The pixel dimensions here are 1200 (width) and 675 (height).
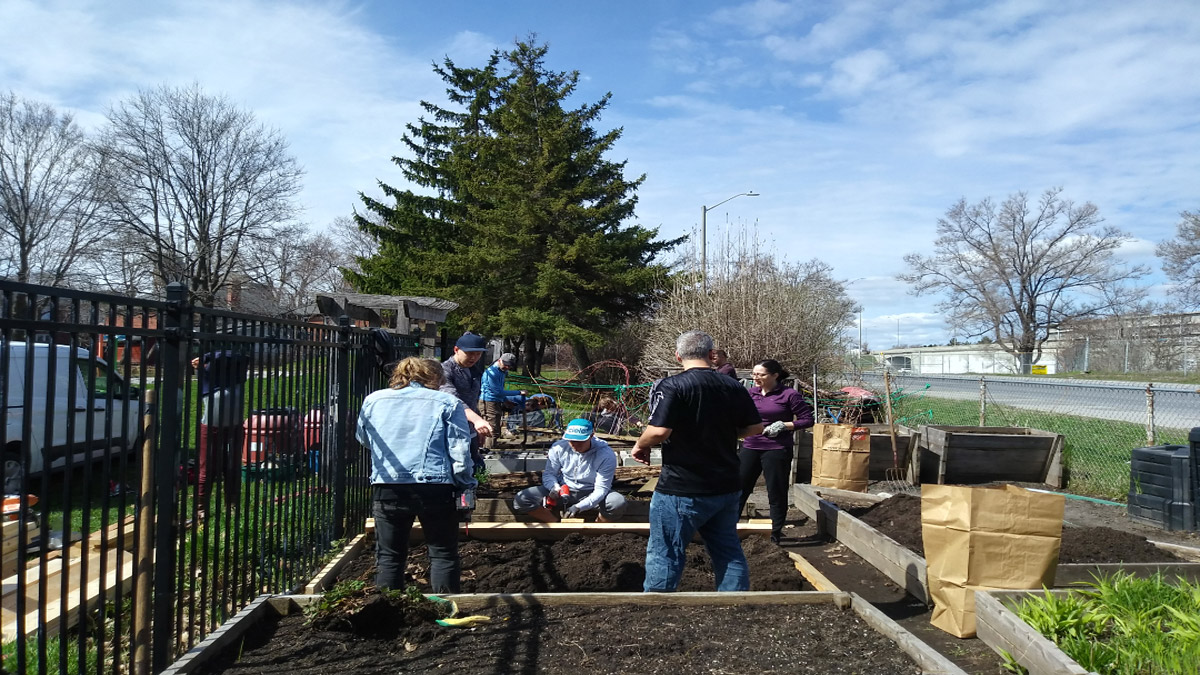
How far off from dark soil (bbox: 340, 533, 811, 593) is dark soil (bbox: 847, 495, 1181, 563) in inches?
45.7

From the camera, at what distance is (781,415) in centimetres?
680

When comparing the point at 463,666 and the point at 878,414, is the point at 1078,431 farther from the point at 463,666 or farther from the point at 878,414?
the point at 463,666

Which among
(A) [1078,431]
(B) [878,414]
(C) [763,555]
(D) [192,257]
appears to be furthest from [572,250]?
(C) [763,555]

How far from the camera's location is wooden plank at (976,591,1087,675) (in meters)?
3.35

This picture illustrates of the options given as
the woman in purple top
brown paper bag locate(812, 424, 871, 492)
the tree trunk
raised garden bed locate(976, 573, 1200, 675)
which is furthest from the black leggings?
the tree trunk

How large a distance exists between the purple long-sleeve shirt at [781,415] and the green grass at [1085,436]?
4119mm

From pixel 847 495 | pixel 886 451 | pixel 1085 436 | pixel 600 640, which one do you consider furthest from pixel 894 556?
pixel 1085 436

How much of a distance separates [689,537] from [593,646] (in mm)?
1008

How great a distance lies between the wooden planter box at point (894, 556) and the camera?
194 inches

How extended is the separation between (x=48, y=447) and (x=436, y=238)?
29357 mm

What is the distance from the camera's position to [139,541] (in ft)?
10.6

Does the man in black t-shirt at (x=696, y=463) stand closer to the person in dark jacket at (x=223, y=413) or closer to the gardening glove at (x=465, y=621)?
the gardening glove at (x=465, y=621)

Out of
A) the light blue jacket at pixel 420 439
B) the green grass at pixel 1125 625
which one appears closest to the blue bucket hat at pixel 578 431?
the light blue jacket at pixel 420 439

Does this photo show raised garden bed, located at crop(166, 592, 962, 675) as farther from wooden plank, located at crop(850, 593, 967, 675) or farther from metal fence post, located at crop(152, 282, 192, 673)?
metal fence post, located at crop(152, 282, 192, 673)
